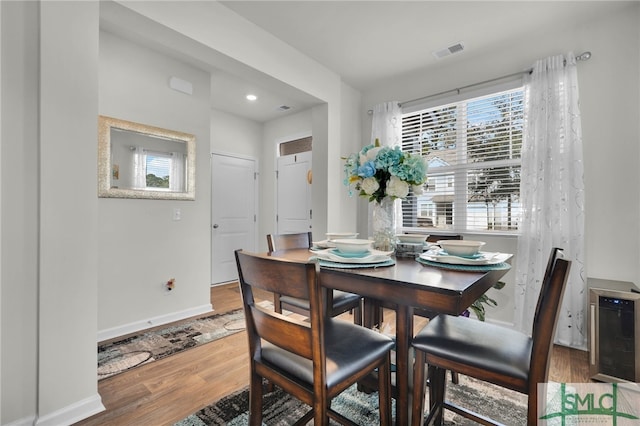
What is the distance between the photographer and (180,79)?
304 centimetres

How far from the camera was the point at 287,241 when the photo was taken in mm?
2094

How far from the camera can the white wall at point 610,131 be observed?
7.41 ft

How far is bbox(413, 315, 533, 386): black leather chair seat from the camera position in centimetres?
106

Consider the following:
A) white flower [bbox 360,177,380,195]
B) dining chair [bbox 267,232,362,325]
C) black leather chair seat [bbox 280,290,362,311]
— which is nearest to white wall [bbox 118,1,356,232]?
dining chair [bbox 267,232,362,325]

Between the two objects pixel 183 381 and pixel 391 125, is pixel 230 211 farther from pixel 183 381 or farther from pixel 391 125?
pixel 183 381

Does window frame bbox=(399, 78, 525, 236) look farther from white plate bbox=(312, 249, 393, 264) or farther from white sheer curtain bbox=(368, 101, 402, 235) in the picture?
white plate bbox=(312, 249, 393, 264)

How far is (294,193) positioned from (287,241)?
8.70ft

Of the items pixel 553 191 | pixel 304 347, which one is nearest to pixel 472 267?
pixel 304 347

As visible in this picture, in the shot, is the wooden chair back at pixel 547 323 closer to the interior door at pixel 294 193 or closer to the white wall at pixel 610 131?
the white wall at pixel 610 131

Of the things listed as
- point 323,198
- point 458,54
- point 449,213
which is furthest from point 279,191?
point 458,54

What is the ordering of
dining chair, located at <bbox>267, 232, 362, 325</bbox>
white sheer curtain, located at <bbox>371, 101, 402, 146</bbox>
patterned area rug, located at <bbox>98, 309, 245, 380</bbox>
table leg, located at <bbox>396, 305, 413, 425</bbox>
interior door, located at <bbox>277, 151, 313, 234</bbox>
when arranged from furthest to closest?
1. interior door, located at <bbox>277, 151, 313, 234</bbox>
2. white sheer curtain, located at <bbox>371, 101, 402, 146</bbox>
3. patterned area rug, located at <bbox>98, 309, 245, 380</bbox>
4. dining chair, located at <bbox>267, 232, 362, 325</bbox>
5. table leg, located at <bbox>396, 305, 413, 425</bbox>

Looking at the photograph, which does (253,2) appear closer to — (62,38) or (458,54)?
(62,38)

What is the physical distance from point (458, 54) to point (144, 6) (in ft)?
8.90

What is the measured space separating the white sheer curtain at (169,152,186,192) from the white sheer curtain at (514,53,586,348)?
10.7 feet
